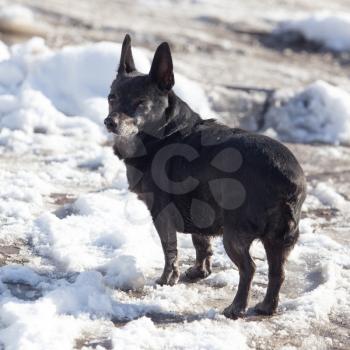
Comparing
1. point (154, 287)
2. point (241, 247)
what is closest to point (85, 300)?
point (154, 287)

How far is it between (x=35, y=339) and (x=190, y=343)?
0.89 metres

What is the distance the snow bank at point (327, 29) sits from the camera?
50.3 feet

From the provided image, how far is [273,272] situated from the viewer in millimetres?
5066

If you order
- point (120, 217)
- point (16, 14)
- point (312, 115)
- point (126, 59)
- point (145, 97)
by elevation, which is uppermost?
point (126, 59)

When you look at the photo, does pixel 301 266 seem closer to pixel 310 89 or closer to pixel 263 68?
pixel 310 89

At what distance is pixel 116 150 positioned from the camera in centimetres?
584

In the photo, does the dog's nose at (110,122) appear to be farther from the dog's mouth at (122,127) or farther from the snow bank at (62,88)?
the snow bank at (62,88)

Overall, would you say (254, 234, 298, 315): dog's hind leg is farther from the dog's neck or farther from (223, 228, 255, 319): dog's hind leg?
the dog's neck

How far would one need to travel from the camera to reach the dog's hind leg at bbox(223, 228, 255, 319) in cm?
497

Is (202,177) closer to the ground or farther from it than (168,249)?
farther from it

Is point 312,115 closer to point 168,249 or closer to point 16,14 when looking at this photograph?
point 168,249

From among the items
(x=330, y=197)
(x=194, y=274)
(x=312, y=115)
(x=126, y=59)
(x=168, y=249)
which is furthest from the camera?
(x=312, y=115)

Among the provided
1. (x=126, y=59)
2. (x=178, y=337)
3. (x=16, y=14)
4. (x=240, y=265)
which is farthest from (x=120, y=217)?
(x=16, y=14)

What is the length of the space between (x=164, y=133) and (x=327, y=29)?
10.8 metres
